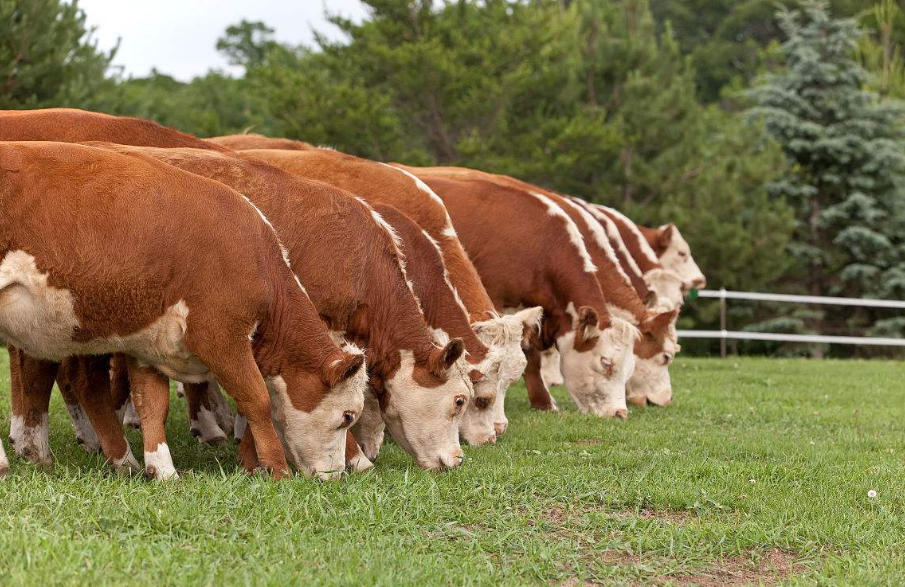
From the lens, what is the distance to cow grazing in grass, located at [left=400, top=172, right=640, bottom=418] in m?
10.3

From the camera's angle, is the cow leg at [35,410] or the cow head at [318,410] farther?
the cow leg at [35,410]

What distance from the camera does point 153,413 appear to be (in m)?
6.06

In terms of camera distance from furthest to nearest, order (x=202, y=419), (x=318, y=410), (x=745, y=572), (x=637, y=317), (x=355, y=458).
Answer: (x=637, y=317), (x=202, y=419), (x=355, y=458), (x=318, y=410), (x=745, y=572)

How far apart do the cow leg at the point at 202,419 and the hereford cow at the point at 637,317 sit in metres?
3.98

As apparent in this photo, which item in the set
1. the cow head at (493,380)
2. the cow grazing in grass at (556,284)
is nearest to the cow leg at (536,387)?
the cow grazing in grass at (556,284)

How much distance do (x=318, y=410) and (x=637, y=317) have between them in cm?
563

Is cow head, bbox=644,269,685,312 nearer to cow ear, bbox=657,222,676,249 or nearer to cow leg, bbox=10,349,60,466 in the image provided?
cow ear, bbox=657,222,676,249

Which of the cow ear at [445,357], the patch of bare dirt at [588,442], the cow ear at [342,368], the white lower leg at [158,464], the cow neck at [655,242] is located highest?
the cow ear at [342,368]

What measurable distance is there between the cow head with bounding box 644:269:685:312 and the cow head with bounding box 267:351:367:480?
23.7 feet

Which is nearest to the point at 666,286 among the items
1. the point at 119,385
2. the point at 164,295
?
the point at 119,385

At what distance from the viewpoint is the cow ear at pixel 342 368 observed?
20.4ft

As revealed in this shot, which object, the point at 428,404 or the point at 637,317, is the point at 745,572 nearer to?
the point at 428,404

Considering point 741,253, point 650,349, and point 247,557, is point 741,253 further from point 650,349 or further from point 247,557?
point 247,557

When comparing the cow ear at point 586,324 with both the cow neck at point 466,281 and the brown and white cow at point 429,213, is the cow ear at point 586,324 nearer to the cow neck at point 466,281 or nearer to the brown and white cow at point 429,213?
the brown and white cow at point 429,213
